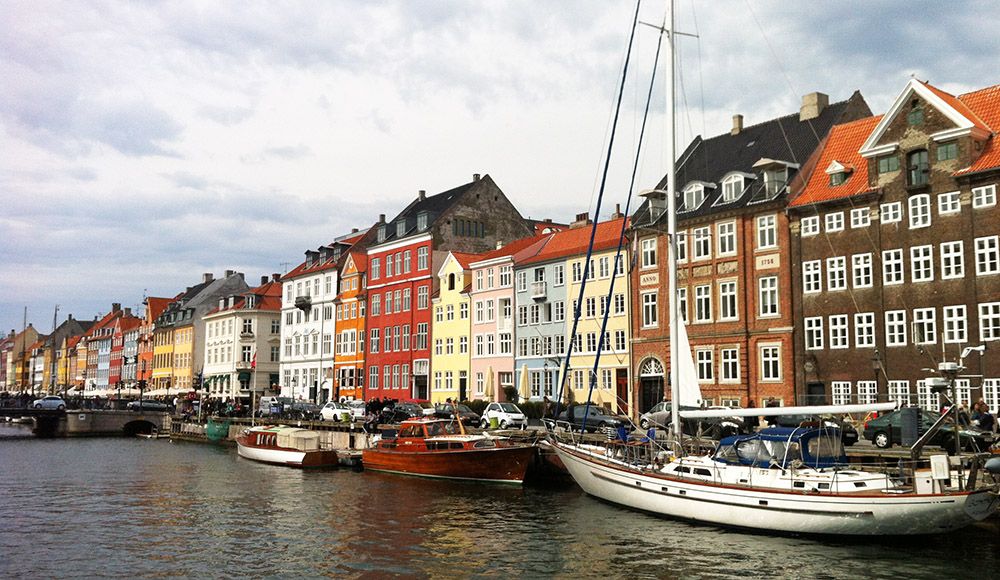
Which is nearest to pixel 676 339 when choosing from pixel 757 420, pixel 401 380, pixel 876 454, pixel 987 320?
pixel 876 454

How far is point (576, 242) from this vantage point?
63188mm

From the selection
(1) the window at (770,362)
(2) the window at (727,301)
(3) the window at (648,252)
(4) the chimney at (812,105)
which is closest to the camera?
(1) the window at (770,362)

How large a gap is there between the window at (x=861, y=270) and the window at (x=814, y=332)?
2702mm

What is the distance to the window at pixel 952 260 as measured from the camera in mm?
41219

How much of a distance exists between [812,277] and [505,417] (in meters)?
18.0

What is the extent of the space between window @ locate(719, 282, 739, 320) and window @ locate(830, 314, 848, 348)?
578cm

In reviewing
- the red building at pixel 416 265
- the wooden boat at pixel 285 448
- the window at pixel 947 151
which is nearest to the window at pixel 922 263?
the window at pixel 947 151

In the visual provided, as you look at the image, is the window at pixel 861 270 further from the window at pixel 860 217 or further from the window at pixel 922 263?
the window at pixel 922 263

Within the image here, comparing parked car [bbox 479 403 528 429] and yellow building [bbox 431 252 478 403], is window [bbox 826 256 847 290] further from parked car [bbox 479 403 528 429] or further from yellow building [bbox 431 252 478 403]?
yellow building [bbox 431 252 478 403]

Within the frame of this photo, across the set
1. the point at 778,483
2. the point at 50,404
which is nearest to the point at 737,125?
the point at 778,483

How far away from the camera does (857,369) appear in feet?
146

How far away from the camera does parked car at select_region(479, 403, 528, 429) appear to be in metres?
48.7

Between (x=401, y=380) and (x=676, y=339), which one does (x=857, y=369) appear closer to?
(x=676, y=339)

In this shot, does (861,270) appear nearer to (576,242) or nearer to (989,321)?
(989,321)
